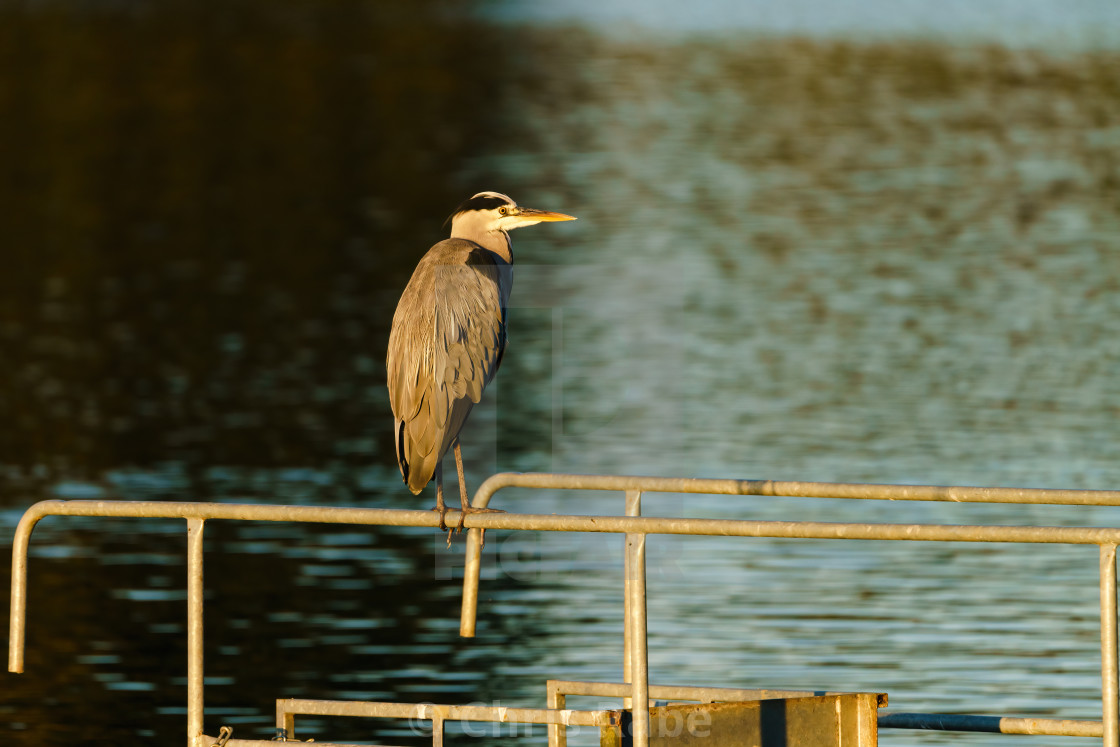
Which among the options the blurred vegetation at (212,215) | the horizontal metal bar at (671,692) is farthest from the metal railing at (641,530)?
the blurred vegetation at (212,215)

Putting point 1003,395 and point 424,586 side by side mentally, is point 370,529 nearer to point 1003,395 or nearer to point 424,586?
point 424,586

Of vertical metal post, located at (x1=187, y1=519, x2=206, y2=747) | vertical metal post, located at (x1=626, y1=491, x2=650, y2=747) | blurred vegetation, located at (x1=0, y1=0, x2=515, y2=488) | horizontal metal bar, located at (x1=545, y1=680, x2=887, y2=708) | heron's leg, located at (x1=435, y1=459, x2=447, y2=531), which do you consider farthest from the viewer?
blurred vegetation, located at (x1=0, y1=0, x2=515, y2=488)

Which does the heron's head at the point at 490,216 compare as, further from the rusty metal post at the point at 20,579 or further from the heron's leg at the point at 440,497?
the rusty metal post at the point at 20,579

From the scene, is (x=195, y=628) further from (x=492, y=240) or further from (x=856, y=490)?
(x=492, y=240)

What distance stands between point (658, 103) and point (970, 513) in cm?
3139

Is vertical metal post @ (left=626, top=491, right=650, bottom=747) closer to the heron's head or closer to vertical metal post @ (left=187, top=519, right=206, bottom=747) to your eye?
vertical metal post @ (left=187, top=519, right=206, bottom=747)

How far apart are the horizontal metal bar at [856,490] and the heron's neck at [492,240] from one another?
1792 millimetres

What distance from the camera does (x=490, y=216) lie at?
A: 765 cm

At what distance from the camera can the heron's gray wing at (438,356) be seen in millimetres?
6637

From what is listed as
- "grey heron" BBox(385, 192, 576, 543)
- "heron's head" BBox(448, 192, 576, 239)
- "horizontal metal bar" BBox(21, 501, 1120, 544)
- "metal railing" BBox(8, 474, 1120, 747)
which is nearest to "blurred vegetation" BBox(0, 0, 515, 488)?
"heron's head" BBox(448, 192, 576, 239)

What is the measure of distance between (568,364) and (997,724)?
1553 centimetres

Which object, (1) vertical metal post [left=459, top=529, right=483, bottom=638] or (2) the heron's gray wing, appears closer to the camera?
(1) vertical metal post [left=459, top=529, right=483, bottom=638]

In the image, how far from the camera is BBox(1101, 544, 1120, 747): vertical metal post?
4464 millimetres

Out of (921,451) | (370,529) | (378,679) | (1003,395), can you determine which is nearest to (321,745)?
(378,679)
